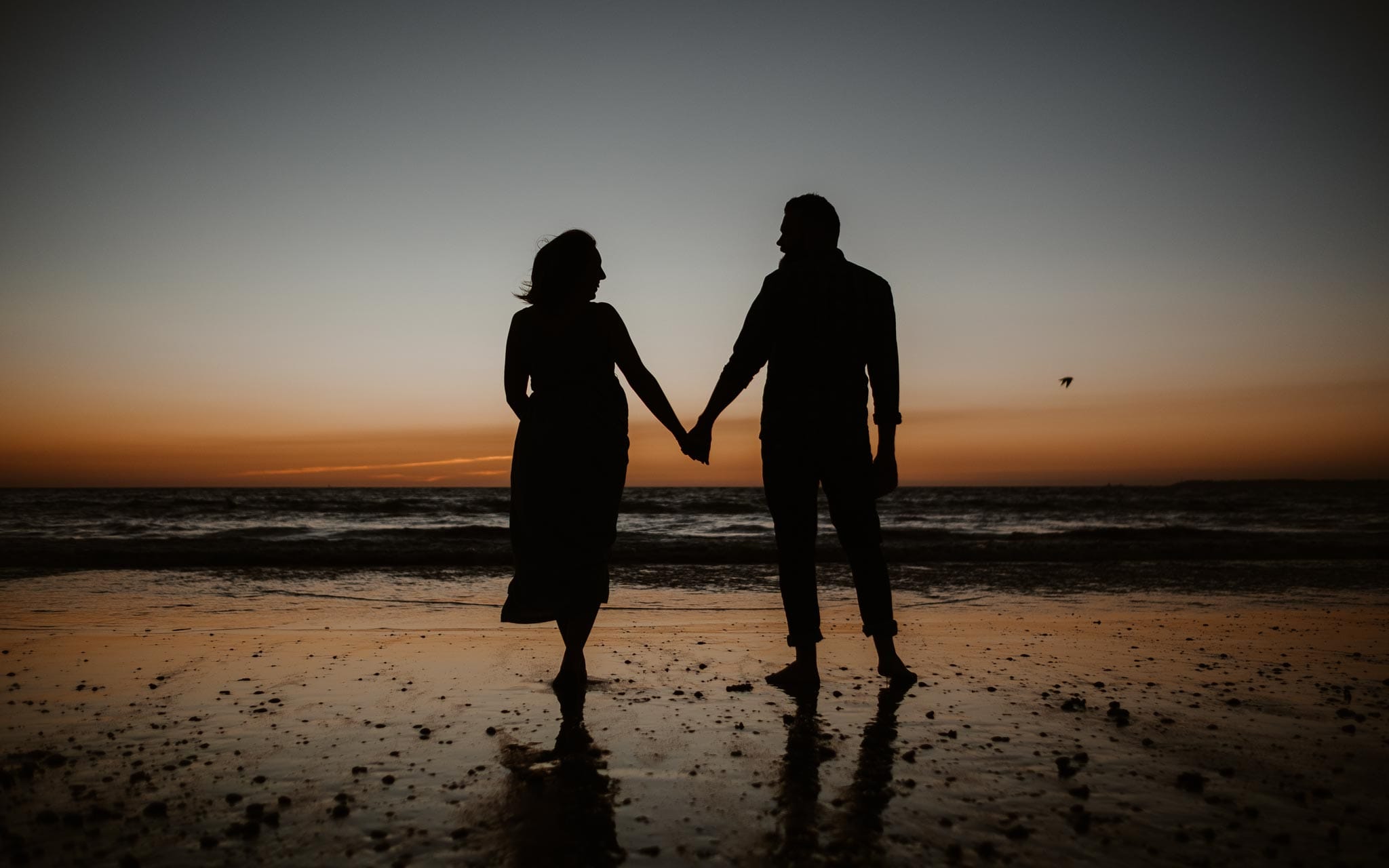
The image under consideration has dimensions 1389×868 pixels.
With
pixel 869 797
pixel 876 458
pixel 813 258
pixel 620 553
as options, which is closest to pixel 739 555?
pixel 620 553

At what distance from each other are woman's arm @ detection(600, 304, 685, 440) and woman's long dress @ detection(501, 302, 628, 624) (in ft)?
0.12

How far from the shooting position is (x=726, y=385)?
358cm

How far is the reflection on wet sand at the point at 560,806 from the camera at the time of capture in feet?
5.61

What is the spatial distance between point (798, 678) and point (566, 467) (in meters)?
1.26

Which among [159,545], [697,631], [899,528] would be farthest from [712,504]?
[697,631]

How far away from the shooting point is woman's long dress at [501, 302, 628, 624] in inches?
129

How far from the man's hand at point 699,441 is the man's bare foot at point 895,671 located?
114cm

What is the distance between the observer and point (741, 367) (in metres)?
3.56

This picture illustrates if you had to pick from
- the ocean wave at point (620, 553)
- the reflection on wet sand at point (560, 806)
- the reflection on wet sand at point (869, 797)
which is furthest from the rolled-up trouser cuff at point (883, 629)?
the ocean wave at point (620, 553)

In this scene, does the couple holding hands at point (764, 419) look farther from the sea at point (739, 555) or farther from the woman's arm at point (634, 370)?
the sea at point (739, 555)

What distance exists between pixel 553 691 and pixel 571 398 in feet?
3.80

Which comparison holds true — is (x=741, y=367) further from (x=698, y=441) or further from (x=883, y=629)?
(x=883, y=629)

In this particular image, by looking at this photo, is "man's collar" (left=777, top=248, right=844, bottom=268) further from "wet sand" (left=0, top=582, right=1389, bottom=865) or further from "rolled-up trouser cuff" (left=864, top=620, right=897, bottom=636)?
"wet sand" (left=0, top=582, right=1389, bottom=865)

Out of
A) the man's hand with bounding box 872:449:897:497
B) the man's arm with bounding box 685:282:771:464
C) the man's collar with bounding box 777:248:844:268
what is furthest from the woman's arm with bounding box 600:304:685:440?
the man's hand with bounding box 872:449:897:497
